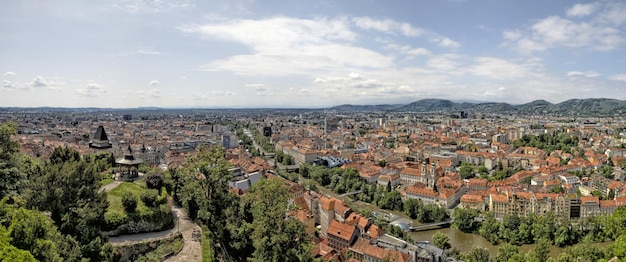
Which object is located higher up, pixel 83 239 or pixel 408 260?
pixel 83 239

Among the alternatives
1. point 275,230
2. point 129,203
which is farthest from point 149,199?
point 275,230

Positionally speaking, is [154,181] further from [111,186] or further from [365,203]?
[365,203]

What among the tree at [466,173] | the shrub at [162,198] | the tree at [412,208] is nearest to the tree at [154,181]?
the shrub at [162,198]

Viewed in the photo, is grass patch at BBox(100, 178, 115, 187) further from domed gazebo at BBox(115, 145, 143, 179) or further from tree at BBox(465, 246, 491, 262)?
tree at BBox(465, 246, 491, 262)

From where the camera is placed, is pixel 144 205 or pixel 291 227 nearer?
pixel 291 227

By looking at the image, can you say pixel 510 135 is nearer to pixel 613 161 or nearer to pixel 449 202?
pixel 613 161

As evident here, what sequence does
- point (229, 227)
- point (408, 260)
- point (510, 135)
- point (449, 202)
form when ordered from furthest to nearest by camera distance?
point (510, 135), point (449, 202), point (408, 260), point (229, 227)

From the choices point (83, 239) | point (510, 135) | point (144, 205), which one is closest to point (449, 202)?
point (144, 205)
